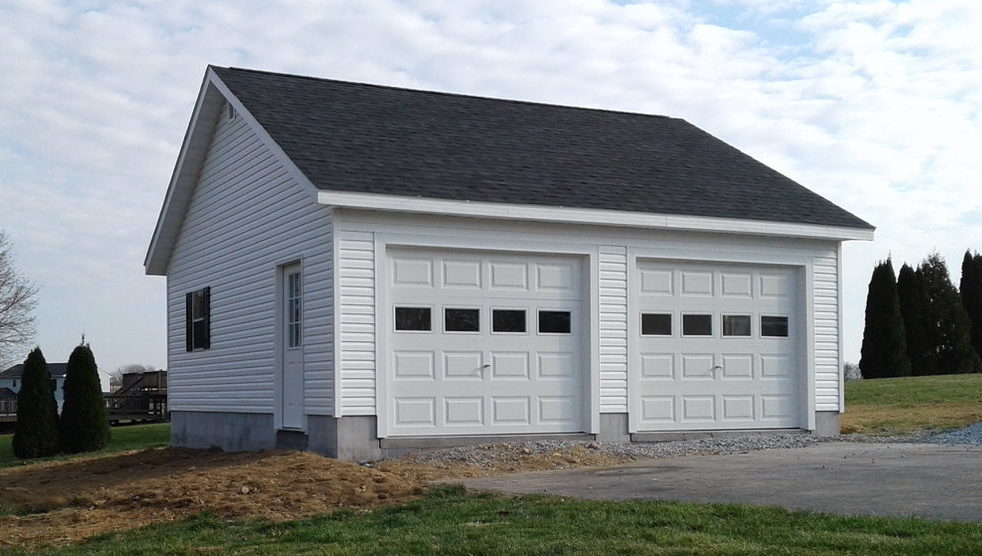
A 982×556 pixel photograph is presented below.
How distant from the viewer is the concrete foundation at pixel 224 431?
693 inches

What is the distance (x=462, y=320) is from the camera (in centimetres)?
1600

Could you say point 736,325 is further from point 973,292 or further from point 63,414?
point 973,292

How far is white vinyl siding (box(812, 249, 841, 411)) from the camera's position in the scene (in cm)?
1838

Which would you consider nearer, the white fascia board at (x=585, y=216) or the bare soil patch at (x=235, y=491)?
the bare soil patch at (x=235, y=491)

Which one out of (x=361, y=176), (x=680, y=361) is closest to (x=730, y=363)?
(x=680, y=361)

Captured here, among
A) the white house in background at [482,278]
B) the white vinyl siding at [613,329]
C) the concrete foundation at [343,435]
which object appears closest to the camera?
the concrete foundation at [343,435]

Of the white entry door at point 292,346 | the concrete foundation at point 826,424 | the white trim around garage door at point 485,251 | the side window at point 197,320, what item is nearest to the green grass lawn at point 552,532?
the white trim around garage door at point 485,251

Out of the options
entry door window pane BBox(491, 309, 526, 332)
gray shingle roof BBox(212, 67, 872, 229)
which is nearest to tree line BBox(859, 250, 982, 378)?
gray shingle roof BBox(212, 67, 872, 229)

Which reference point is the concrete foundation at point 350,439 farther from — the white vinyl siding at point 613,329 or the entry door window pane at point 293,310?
the white vinyl siding at point 613,329

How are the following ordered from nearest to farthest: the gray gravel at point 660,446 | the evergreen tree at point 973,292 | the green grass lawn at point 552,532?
the green grass lawn at point 552,532 → the gray gravel at point 660,446 → the evergreen tree at point 973,292

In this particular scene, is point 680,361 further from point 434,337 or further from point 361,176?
point 361,176

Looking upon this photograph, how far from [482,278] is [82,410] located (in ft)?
42.3

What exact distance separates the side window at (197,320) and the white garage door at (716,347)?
7.54 meters

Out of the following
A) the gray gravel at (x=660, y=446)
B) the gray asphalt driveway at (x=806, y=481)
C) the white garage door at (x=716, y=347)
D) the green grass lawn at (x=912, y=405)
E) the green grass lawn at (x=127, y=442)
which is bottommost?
the green grass lawn at (x=127, y=442)
